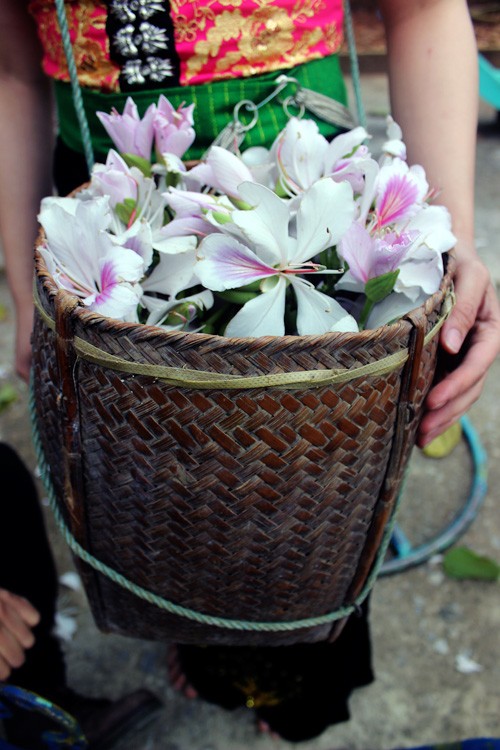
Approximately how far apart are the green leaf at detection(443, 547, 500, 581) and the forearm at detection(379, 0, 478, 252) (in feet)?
3.21

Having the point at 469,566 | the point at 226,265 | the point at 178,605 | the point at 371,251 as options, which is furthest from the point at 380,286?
the point at 469,566

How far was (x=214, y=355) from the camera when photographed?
1.84 ft

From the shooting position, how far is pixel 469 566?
1648 millimetres

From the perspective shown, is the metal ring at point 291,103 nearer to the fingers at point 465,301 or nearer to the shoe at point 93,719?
the fingers at point 465,301

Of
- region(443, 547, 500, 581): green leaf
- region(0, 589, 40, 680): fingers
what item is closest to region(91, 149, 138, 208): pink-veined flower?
region(0, 589, 40, 680): fingers

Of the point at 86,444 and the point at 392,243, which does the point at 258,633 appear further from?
the point at 392,243

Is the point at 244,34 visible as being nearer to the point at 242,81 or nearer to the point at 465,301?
the point at 242,81

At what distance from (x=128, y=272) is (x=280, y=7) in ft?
1.60

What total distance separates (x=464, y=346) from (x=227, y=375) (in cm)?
39

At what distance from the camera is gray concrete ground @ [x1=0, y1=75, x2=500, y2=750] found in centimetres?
137

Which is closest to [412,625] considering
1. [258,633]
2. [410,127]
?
[258,633]

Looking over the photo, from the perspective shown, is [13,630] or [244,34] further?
[13,630]

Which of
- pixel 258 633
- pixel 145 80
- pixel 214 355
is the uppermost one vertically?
pixel 145 80

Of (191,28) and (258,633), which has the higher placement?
(191,28)
